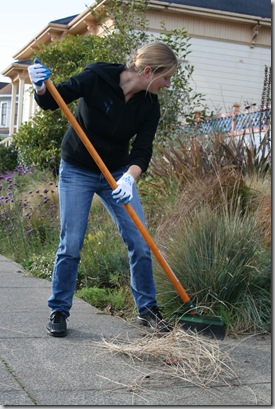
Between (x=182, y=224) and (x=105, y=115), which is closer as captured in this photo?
(x=105, y=115)

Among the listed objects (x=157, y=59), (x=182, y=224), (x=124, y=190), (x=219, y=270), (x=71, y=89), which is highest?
(x=157, y=59)

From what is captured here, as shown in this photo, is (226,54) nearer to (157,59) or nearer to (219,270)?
(219,270)

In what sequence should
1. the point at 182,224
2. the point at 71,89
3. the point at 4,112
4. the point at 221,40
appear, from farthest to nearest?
the point at 4,112 → the point at 221,40 → the point at 182,224 → the point at 71,89

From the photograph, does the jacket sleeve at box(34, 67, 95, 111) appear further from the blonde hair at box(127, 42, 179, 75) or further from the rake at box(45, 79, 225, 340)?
the blonde hair at box(127, 42, 179, 75)

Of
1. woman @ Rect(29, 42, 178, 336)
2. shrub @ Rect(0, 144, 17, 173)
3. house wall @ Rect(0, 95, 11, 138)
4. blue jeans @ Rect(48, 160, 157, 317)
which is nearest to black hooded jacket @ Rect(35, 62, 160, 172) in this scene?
woman @ Rect(29, 42, 178, 336)

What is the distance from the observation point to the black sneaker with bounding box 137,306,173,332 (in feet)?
15.4

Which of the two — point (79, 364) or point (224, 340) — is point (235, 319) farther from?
point (79, 364)

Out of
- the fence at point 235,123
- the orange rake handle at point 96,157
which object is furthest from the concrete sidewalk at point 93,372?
the fence at point 235,123

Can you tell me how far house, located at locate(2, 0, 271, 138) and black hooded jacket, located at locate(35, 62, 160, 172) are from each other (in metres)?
14.5

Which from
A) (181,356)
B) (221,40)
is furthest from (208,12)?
(181,356)

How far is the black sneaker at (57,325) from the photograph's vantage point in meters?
4.61

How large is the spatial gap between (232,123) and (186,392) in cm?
779

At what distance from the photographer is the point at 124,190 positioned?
4535mm

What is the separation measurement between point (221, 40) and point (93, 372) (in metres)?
17.6
